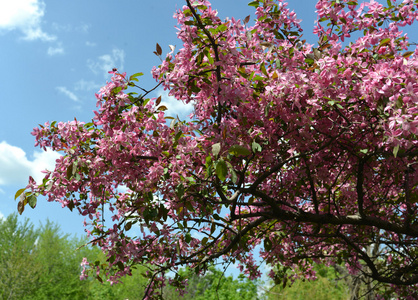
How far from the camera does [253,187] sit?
14.3 feet

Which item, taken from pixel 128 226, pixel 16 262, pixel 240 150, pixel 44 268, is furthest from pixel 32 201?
pixel 44 268

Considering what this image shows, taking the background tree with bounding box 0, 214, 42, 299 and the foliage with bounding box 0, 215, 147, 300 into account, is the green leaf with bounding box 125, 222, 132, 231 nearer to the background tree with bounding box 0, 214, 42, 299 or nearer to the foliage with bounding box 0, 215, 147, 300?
the foliage with bounding box 0, 215, 147, 300

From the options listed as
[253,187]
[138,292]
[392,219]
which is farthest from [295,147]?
[138,292]

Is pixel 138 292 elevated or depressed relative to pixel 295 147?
elevated

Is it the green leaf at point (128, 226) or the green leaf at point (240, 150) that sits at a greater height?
the green leaf at point (128, 226)

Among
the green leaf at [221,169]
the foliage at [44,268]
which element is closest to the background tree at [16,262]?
the foliage at [44,268]

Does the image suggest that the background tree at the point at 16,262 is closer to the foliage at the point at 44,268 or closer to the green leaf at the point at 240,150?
the foliage at the point at 44,268

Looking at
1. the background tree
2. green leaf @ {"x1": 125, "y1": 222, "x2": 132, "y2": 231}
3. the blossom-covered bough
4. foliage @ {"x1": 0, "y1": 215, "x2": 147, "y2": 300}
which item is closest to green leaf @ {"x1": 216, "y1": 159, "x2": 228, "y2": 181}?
the blossom-covered bough

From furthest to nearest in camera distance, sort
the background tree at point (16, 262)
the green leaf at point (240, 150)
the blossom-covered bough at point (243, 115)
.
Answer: the background tree at point (16, 262) < the blossom-covered bough at point (243, 115) < the green leaf at point (240, 150)

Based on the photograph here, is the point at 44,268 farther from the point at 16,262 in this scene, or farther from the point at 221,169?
the point at 221,169

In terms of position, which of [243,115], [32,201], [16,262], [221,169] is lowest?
[221,169]

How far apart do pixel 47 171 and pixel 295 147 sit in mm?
2796

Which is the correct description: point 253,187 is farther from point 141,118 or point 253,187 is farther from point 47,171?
→ point 47,171

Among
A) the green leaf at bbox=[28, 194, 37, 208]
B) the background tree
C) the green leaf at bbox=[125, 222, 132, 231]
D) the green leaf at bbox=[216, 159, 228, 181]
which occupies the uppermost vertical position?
the background tree
